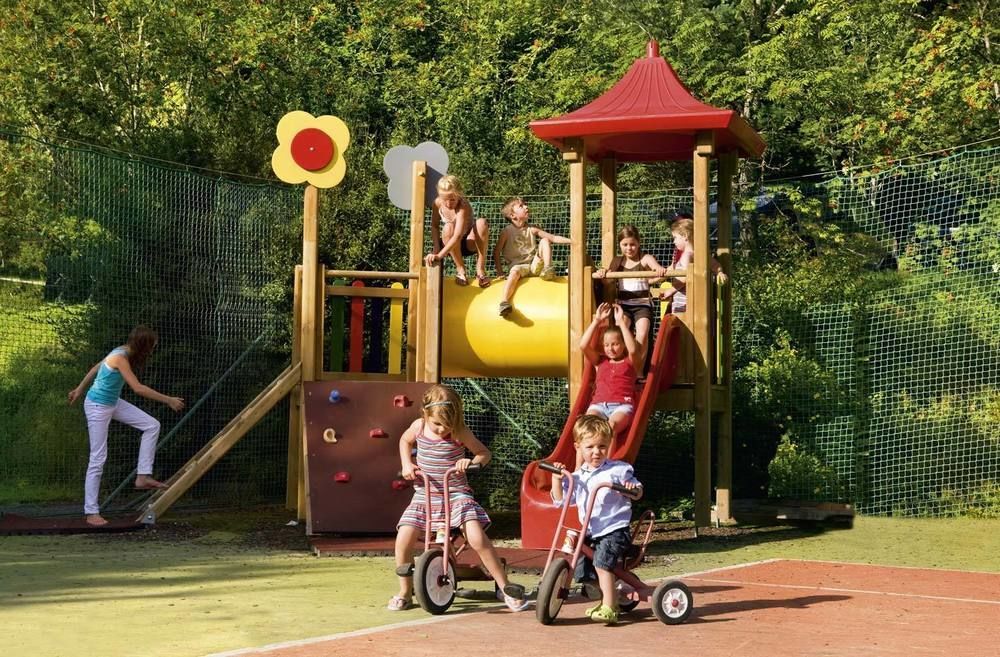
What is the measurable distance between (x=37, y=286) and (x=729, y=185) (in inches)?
265

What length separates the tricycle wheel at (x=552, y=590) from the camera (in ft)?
22.2

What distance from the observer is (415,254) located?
40.9 feet

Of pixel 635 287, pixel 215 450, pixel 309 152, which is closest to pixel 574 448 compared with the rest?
pixel 635 287

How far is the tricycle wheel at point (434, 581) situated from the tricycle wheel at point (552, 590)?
550 millimetres

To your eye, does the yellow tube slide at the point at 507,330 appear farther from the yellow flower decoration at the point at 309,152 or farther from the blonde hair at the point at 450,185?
the yellow flower decoration at the point at 309,152

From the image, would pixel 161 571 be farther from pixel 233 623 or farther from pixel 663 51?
pixel 663 51

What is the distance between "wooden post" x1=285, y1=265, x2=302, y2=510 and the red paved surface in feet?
15.4

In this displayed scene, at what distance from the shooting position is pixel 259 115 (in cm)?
1802

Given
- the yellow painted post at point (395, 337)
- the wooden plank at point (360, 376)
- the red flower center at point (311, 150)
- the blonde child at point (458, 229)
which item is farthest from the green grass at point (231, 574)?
the red flower center at point (311, 150)

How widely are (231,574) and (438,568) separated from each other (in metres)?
2.24

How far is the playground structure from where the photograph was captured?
10969 mm

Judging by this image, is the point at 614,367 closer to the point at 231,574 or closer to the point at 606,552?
the point at 231,574

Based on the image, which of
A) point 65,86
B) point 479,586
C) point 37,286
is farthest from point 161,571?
point 65,86

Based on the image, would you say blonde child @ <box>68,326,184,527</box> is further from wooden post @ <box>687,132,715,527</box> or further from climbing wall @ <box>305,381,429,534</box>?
wooden post @ <box>687,132,715,527</box>
